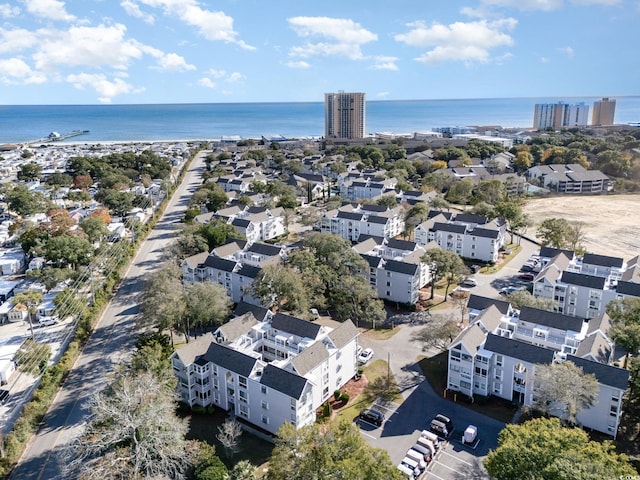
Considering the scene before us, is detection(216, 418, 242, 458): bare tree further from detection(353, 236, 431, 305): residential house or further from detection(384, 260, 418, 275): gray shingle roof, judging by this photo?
detection(384, 260, 418, 275): gray shingle roof

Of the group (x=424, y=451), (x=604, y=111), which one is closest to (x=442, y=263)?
(x=424, y=451)

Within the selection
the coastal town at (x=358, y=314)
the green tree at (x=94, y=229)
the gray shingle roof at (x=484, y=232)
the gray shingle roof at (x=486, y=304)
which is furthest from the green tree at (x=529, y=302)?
the green tree at (x=94, y=229)

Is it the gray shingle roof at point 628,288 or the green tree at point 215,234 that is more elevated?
the green tree at point 215,234

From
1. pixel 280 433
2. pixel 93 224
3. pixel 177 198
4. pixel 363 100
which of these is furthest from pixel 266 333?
pixel 363 100

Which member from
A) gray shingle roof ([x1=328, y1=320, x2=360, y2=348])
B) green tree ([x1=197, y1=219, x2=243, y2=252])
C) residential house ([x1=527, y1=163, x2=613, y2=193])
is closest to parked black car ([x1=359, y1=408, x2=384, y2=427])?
gray shingle roof ([x1=328, y1=320, x2=360, y2=348])

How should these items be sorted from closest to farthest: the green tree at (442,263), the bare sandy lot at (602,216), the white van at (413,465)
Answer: the white van at (413,465), the green tree at (442,263), the bare sandy lot at (602,216)

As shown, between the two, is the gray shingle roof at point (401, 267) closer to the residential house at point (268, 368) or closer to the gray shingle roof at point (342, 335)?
the gray shingle roof at point (342, 335)
